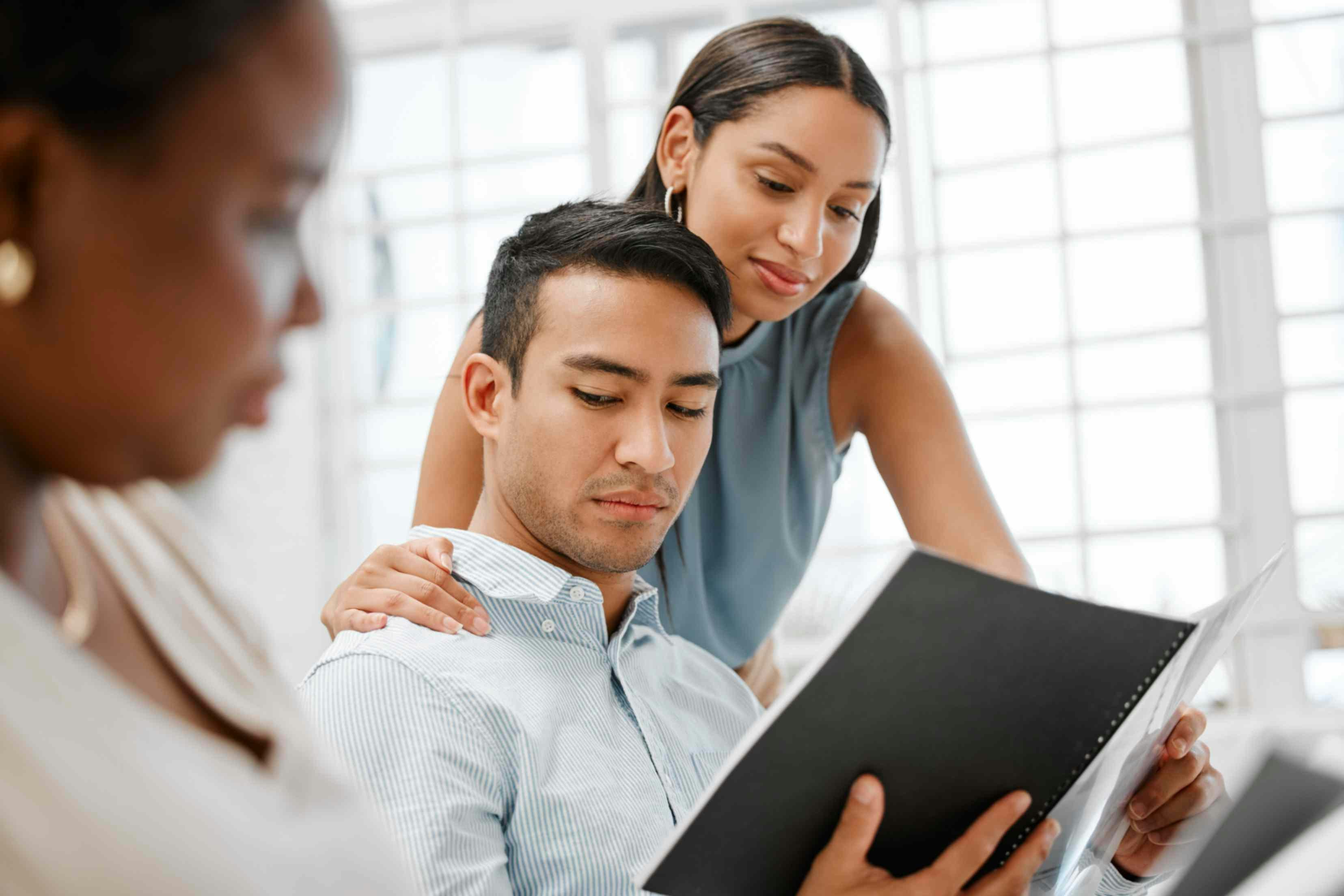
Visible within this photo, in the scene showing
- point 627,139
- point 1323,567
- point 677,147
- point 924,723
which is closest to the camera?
point 924,723

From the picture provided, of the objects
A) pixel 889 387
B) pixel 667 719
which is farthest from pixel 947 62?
pixel 667 719

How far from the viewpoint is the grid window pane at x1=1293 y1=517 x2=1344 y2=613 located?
3.14m

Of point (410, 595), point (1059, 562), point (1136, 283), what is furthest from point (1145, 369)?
point (410, 595)

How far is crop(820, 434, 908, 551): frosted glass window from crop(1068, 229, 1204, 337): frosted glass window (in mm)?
674

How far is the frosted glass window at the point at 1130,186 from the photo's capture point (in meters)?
3.27

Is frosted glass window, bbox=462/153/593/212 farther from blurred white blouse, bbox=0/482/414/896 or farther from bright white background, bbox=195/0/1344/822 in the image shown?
blurred white blouse, bbox=0/482/414/896

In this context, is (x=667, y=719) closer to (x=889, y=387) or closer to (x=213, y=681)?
(x=889, y=387)

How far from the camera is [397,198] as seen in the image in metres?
3.89

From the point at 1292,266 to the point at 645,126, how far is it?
1806 mm

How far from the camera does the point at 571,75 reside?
3.71 metres

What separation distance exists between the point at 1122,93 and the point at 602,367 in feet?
8.60

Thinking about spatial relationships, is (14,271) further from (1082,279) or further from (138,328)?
(1082,279)

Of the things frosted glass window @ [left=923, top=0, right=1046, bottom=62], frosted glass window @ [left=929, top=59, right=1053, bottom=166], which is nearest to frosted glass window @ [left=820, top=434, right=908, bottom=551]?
frosted glass window @ [left=929, top=59, right=1053, bottom=166]

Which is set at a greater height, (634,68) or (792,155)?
(634,68)
